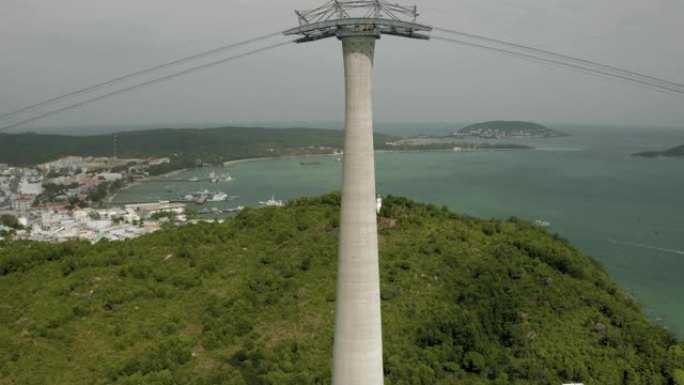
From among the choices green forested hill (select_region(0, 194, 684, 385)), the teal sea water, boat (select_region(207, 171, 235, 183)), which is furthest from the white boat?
green forested hill (select_region(0, 194, 684, 385))

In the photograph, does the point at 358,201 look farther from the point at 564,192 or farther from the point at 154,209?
the point at 564,192

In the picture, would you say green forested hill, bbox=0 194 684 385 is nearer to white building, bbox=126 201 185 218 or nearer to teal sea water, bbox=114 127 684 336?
teal sea water, bbox=114 127 684 336

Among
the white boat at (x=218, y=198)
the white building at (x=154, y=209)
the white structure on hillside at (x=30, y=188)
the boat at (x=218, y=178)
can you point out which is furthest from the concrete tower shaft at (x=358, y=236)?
the boat at (x=218, y=178)

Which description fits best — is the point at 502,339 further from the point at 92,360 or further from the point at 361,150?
the point at 92,360

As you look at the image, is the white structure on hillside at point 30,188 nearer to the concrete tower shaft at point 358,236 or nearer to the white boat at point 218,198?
the white boat at point 218,198

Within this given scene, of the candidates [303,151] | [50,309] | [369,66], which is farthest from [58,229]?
[303,151]

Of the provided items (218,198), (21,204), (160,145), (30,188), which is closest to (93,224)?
(21,204)

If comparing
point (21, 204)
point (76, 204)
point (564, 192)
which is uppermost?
point (564, 192)
